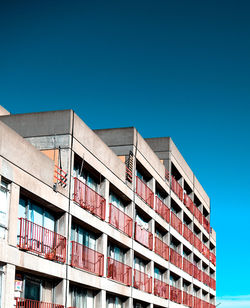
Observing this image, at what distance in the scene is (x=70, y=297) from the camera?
29.6 m

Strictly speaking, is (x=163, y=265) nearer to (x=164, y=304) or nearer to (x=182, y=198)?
(x=164, y=304)

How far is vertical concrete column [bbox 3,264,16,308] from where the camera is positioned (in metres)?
22.5

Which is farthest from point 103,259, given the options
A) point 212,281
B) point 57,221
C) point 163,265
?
point 212,281

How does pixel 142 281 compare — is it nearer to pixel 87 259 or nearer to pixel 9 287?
pixel 87 259

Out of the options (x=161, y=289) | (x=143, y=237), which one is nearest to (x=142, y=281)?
(x=143, y=237)

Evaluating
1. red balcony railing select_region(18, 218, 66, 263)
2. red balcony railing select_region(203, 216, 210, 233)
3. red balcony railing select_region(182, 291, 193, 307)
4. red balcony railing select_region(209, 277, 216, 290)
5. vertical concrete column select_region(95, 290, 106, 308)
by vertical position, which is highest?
red balcony railing select_region(203, 216, 210, 233)

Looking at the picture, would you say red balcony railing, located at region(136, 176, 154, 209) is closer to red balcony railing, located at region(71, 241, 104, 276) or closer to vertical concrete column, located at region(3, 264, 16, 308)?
red balcony railing, located at region(71, 241, 104, 276)

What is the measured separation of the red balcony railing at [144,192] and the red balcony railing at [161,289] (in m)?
5.77

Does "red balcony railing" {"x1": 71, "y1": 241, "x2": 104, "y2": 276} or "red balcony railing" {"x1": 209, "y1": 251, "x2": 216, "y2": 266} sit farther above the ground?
"red balcony railing" {"x1": 209, "y1": 251, "x2": 216, "y2": 266}

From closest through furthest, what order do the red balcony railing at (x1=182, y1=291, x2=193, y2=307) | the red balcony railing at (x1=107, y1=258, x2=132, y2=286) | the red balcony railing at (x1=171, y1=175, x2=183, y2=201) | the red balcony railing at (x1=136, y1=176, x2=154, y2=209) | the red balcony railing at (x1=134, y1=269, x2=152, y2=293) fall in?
1. the red balcony railing at (x1=107, y1=258, x2=132, y2=286)
2. the red balcony railing at (x1=134, y1=269, x2=152, y2=293)
3. the red balcony railing at (x1=136, y1=176, x2=154, y2=209)
4. the red balcony railing at (x1=171, y1=175, x2=183, y2=201)
5. the red balcony railing at (x1=182, y1=291, x2=193, y2=307)

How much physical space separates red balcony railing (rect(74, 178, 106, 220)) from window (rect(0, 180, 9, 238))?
6.51 meters

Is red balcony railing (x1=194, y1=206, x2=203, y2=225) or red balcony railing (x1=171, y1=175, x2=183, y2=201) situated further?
red balcony railing (x1=194, y1=206, x2=203, y2=225)

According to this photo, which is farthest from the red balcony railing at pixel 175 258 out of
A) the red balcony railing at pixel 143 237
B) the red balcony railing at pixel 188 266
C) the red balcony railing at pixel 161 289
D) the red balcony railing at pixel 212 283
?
the red balcony railing at pixel 212 283

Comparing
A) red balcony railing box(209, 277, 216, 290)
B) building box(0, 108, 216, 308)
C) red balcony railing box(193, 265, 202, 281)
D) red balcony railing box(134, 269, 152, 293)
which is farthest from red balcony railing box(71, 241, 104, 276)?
red balcony railing box(209, 277, 216, 290)
